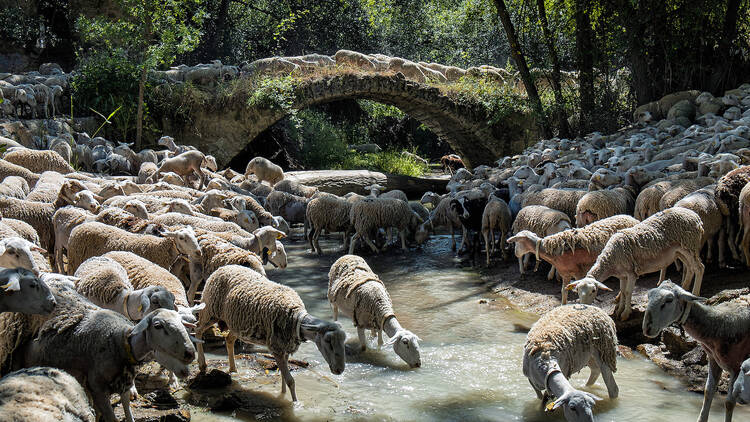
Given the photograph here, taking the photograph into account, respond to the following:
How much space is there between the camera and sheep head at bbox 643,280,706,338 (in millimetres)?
5117

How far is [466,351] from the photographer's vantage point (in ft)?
24.1

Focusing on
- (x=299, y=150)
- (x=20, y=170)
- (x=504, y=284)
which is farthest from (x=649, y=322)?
(x=299, y=150)

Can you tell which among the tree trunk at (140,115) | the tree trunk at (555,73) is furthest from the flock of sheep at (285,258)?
the tree trunk at (555,73)

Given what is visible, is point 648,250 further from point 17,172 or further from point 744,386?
point 17,172

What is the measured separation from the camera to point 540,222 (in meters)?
9.95

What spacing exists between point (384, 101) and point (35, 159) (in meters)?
13.3

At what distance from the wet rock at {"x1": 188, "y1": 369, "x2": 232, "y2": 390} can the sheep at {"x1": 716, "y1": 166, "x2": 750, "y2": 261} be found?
637cm

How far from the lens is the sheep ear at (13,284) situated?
166 inches

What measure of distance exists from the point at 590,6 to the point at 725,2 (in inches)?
138

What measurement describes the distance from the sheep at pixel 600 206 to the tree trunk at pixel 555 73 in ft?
35.3

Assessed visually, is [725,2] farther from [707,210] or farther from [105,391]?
[105,391]

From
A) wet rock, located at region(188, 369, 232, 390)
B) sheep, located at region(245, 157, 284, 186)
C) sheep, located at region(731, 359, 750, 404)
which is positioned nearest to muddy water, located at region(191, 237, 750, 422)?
wet rock, located at region(188, 369, 232, 390)

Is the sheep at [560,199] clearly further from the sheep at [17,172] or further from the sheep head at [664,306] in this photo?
the sheep at [17,172]

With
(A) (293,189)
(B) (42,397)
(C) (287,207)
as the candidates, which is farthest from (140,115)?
(B) (42,397)
